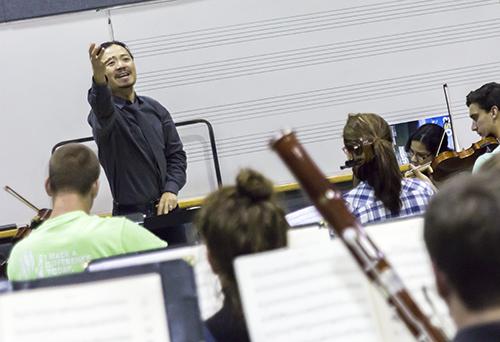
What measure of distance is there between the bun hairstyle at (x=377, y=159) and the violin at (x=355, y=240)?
1.71 meters

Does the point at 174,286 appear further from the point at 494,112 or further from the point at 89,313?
the point at 494,112

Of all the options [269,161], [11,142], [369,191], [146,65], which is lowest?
[369,191]

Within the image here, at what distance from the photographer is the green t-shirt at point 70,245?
2422 mm

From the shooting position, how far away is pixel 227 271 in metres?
1.84

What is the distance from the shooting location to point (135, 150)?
4.20 metres

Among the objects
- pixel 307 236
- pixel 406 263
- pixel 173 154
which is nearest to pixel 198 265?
pixel 307 236

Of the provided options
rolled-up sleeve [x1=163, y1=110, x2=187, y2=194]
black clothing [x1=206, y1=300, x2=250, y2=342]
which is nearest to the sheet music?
black clothing [x1=206, y1=300, x2=250, y2=342]

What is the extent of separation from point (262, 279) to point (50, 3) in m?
4.08

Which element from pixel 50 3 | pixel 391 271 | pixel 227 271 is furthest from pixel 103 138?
pixel 391 271

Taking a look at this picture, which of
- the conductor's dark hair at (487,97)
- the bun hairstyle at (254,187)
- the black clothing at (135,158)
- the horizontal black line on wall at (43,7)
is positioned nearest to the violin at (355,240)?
the bun hairstyle at (254,187)

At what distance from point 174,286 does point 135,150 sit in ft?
8.11

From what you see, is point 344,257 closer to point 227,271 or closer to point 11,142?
point 227,271

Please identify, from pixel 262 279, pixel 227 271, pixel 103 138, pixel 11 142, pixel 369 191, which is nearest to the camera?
pixel 262 279

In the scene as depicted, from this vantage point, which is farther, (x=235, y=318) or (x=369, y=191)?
(x=369, y=191)
